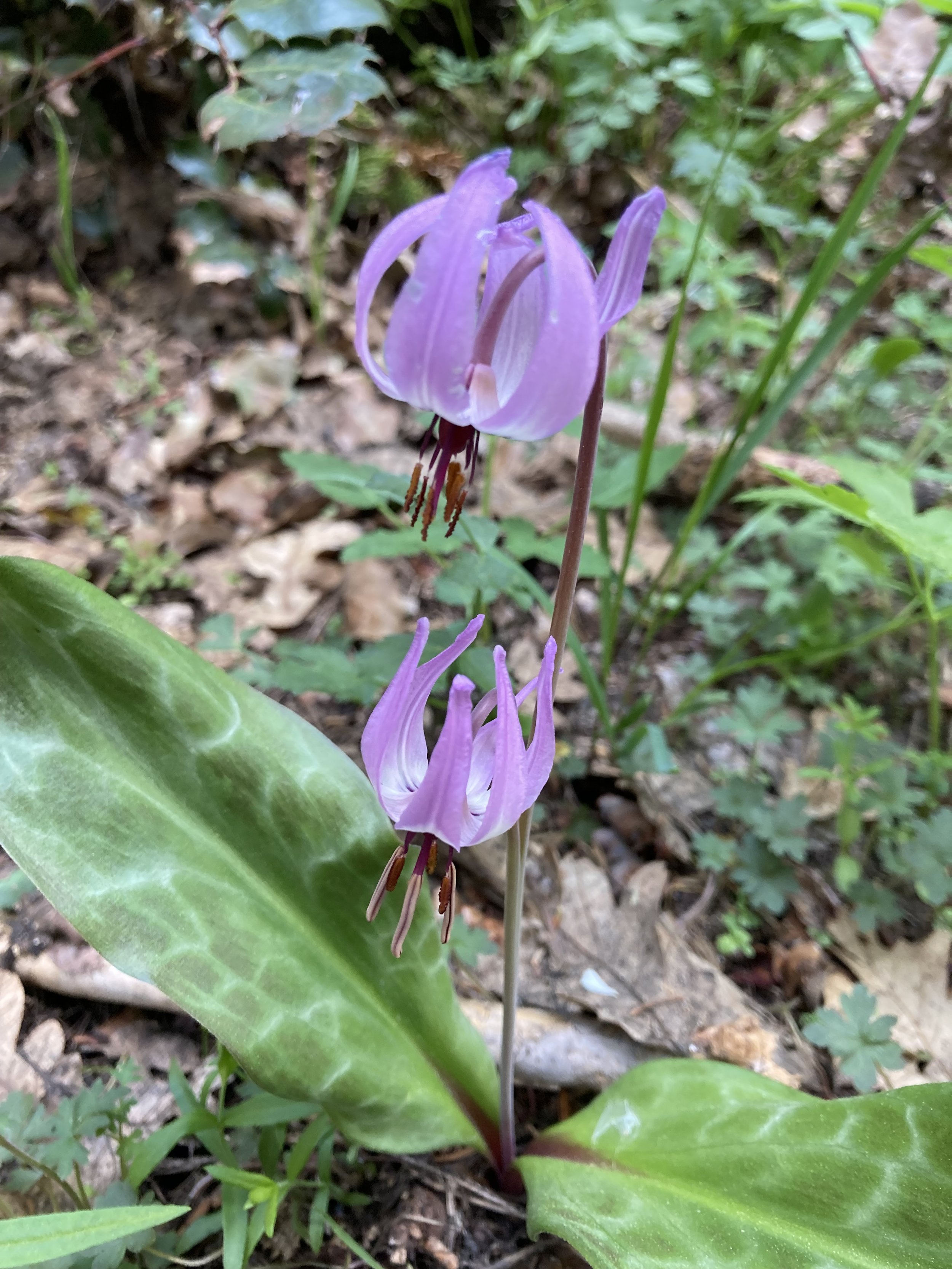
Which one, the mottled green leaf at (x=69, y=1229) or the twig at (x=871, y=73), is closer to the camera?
the mottled green leaf at (x=69, y=1229)

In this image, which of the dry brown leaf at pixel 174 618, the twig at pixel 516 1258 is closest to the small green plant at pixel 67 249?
the dry brown leaf at pixel 174 618

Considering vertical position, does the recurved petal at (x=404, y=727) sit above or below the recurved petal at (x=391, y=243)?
below

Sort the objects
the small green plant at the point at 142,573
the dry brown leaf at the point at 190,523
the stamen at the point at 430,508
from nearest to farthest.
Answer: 1. the stamen at the point at 430,508
2. the small green plant at the point at 142,573
3. the dry brown leaf at the point at 190,523

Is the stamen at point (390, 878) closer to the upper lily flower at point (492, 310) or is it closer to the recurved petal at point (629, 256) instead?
the upper lily flower at point (492, 310)

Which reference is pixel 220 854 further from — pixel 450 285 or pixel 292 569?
pixel 292 569

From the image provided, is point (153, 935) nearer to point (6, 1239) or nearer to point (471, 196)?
point (6, 1239)

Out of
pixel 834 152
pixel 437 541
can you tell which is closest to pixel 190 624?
pixel 437 541

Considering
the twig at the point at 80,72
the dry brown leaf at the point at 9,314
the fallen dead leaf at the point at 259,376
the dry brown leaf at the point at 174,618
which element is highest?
the twig at the point at 80,72

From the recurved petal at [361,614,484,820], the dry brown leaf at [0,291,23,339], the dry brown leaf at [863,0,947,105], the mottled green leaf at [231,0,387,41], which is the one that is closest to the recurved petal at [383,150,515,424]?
the recurved petal at [361,614,484,820]
